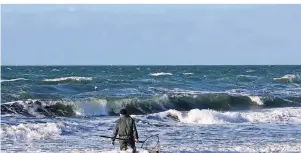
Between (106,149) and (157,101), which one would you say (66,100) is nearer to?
(157,101)

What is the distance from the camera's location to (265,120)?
942 inches

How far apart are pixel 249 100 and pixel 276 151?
19.8m

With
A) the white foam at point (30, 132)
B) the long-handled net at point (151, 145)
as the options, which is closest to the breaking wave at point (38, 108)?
the white foam at point (30, 132)

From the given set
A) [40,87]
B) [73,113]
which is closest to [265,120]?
[73,113]

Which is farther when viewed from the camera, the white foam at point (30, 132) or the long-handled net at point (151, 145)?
the white foam at point (30, 132)

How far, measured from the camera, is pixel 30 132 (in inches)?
683

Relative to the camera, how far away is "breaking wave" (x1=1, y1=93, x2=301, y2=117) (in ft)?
84.0

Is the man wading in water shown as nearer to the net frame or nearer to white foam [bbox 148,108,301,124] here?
the net frame

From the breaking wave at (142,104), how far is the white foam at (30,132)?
6.45 meters

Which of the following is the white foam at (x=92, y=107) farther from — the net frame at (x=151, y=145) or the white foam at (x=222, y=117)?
the net frame at (x=151, y=145)

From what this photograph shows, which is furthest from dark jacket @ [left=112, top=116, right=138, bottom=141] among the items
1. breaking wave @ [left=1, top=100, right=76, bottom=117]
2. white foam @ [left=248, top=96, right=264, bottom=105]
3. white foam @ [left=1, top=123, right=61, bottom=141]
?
white foam @ [left=248, top=96, right=264, bottom=105]

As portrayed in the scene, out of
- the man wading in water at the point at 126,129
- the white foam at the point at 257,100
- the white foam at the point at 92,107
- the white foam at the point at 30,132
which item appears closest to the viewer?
the man wading in water at the point at 126,129

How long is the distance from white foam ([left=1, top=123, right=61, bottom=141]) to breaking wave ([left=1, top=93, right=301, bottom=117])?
254 inches

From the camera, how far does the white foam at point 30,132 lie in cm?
1700
